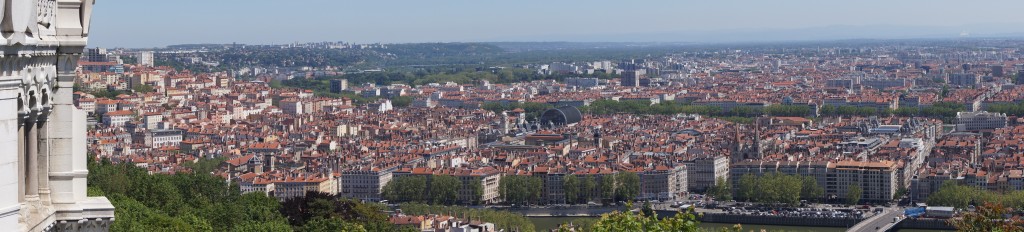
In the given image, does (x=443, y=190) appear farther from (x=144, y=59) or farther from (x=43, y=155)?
(x=144, y=59)

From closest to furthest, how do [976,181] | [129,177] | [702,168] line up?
[129,177], [976,181], [702,168]

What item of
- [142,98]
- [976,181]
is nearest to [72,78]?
[976,181]

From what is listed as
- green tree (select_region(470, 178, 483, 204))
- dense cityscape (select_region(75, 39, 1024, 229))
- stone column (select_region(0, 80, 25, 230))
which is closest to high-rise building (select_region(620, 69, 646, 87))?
dense cityscape (select_region(75, 39, 1024, 229))

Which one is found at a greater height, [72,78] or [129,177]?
[72,78]

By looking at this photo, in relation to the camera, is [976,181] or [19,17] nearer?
[19,17]

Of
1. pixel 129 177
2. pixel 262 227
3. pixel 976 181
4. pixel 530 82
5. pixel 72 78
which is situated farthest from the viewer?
pixel 530 82

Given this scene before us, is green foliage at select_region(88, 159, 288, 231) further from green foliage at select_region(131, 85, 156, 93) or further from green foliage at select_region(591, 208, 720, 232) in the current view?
green foliage at select_region(131, 85, 156, 93)

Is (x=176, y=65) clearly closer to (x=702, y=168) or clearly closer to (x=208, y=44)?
(x=702, y=168)
